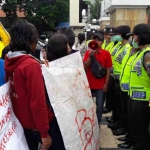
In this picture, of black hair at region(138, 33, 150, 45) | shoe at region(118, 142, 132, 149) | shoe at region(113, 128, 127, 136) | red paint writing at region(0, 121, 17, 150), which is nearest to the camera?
red paint writing at region(0, 121, 17, 150)

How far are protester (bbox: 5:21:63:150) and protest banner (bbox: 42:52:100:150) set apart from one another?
10 cm

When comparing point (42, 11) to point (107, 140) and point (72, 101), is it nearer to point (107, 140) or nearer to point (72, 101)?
point (107, 140)

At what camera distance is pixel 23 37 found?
7.75 feet

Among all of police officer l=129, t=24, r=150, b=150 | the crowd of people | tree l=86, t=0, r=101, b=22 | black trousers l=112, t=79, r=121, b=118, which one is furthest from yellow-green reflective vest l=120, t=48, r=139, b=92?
tree l=86, t=0, r=101, b=22

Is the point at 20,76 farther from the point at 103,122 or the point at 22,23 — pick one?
the point at 103,122

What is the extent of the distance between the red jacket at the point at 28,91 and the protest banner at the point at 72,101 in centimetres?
20

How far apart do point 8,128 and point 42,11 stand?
2673 centimetres

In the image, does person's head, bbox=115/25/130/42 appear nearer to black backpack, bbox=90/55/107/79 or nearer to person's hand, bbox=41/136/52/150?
black backpack, bbox=90/55/107/79

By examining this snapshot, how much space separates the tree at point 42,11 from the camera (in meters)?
26.8

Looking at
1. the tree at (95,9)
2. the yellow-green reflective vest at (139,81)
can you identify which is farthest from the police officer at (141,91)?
the tree at (95,9)

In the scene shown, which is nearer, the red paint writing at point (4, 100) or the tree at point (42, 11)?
the red paint writing at point (4, 100)

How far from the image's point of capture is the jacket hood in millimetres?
2325

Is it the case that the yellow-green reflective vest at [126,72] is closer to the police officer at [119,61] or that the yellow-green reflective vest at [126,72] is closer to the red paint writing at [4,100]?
the police officer at [119,61]

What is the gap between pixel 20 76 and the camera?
228 cm
